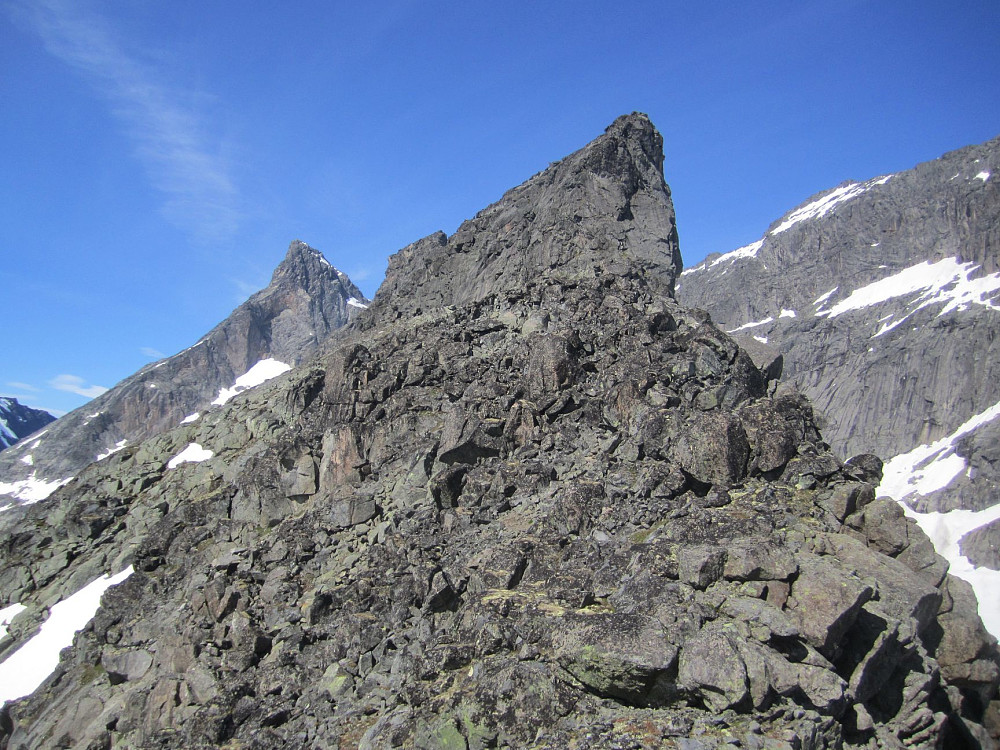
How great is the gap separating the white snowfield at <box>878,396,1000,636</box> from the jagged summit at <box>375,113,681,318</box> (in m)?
80.5

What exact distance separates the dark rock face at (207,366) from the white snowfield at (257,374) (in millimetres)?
1315

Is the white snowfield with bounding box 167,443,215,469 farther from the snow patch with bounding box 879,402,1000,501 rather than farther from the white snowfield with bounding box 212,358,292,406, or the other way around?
the snow patch with bounding box 879,402,1000,501

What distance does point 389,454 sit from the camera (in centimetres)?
3294

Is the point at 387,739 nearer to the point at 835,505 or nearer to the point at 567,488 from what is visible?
the point at 567,488

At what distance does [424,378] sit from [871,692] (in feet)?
84.8

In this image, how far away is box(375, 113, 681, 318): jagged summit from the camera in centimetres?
4447

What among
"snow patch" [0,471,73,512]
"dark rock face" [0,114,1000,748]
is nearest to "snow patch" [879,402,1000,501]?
"dark rock face" [0,114,1000,748]

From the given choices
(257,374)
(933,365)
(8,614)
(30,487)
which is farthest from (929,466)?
(30,487)

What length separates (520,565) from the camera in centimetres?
2356

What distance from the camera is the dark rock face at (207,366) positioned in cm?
11594

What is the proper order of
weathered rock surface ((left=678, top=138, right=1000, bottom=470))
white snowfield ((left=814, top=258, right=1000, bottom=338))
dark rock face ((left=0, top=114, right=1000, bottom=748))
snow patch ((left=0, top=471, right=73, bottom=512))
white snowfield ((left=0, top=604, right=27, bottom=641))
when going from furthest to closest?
white snowfield ((left=814, top=258, right=1000, bottom=338)) < weathered rock surface ((left=678, top=138, right=1000, bottom=470)) < snow patch ((left=0, top=471, right=73, bottom=512)) < white snowfield ((left=0, top=604, right=27, bottom=641)) < dark rock face ((left=0, top=114, right=1000, bottom=748))

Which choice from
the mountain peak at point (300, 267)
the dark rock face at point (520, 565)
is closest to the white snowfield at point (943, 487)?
the dark rock face at point (520, 565)

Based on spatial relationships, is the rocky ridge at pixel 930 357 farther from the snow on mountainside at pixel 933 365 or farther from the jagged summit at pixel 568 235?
the jagged summit at pixel 568 235

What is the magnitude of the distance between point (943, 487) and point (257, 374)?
150702 mm
